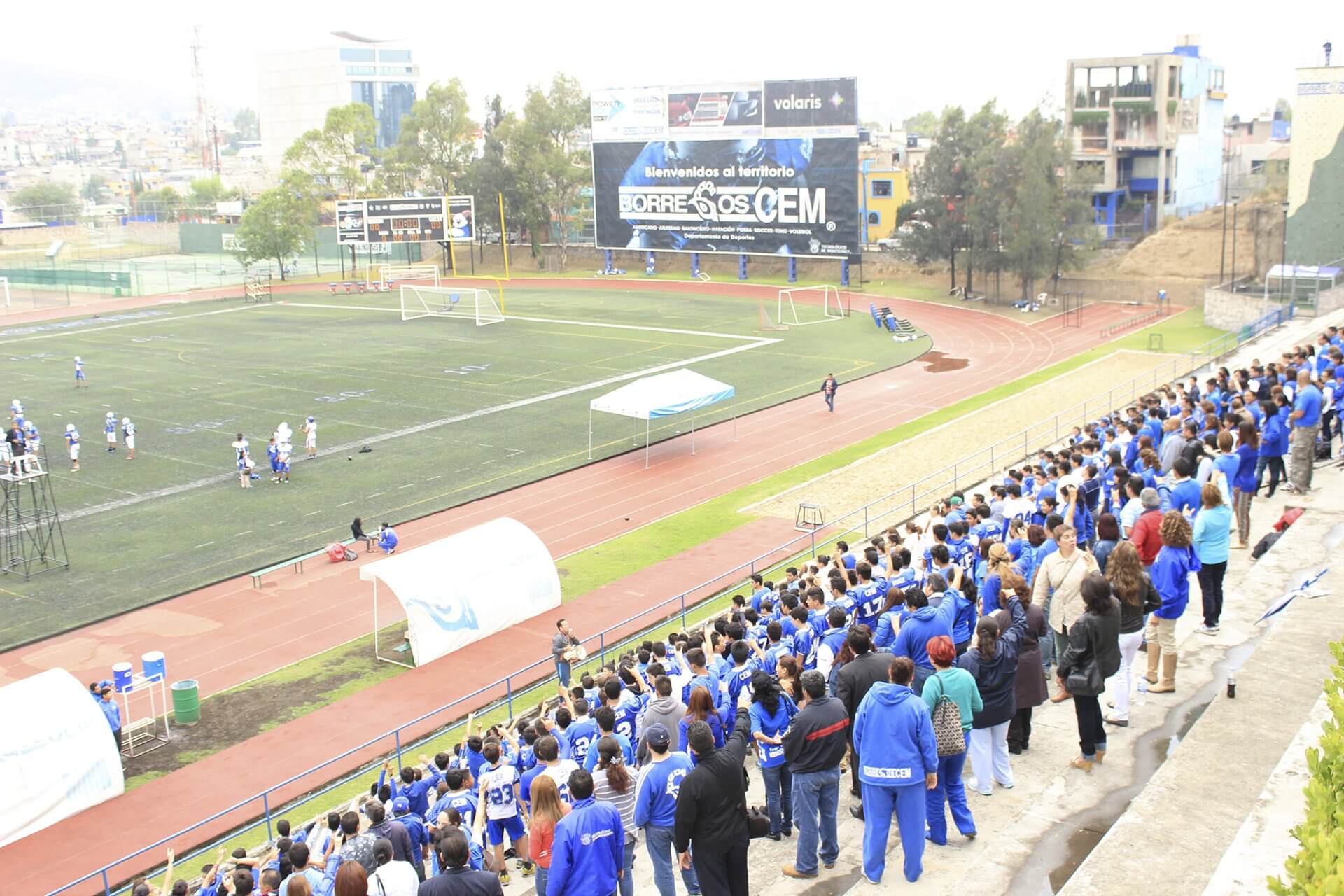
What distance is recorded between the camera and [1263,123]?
11450 cm

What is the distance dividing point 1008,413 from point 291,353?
32791 millimetres

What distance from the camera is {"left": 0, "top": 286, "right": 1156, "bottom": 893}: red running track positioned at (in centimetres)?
1609

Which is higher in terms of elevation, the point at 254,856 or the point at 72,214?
the point at 72,214

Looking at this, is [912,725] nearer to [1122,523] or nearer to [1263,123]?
[1122,523]

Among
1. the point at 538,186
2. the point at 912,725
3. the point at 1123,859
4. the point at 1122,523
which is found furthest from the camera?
the point at 538,186

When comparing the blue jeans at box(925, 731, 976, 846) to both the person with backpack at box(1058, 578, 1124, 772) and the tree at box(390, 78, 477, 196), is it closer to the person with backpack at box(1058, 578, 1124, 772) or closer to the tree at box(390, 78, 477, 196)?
the person with backpack at box(1058, 578, 1124, 772)

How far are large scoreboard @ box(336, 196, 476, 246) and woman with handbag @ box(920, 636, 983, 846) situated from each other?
72495 mm

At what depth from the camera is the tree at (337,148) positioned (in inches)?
3848

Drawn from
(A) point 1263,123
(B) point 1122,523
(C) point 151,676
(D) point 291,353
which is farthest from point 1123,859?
(A) point 1263,123

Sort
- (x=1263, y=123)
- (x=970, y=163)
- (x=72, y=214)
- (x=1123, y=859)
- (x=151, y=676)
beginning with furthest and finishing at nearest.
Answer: (x=72, y=214)
(x=1263, y=123)
(x=970, y=163)
(x=151, y=676)
(x=1123, y=859)

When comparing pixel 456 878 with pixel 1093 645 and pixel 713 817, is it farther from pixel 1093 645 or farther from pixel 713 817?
pixel 1093 645

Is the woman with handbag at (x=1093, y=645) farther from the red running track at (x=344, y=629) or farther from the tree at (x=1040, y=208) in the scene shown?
the tree at (x=1040, y=208)

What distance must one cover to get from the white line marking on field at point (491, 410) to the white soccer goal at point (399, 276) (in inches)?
895

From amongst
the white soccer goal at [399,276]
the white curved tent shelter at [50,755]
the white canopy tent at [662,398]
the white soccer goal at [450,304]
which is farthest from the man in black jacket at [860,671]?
the white soccer goal at [399,276]
